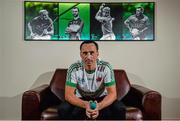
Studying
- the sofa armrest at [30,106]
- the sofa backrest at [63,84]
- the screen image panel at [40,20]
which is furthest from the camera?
the screen image panel at [40,20]

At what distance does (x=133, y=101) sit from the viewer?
9.61ft

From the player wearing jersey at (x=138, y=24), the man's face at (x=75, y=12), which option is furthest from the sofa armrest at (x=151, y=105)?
the man's face at (x=75, y=12)

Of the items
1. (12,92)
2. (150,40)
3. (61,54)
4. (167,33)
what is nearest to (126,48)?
(150,40)

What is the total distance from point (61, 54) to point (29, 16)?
2.13 feet

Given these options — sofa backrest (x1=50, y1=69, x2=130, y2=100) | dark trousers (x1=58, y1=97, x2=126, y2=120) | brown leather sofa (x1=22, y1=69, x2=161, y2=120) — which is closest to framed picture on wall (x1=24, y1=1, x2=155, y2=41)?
sofa backrest (x1=50, y1=69, x2=130, y2=100)

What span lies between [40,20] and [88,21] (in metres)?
0.63

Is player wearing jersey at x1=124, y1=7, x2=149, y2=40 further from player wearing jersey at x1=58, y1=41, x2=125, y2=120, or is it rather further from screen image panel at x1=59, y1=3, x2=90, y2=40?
player wearing jersey at x1=58, y1=41, x2=125, y2=120

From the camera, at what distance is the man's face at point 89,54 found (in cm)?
257

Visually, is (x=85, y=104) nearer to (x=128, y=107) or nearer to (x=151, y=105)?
(x=128, y=107)

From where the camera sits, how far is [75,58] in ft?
11.8

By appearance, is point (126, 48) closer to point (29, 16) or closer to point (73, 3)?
point (73, 3)

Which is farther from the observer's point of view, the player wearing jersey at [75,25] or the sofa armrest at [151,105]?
the player wearing jersey at [75,25]

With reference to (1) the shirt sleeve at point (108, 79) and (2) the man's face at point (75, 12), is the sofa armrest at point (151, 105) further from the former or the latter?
(2) the man's face at point (75, 12)

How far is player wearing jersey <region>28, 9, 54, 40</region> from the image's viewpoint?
3527 mm
